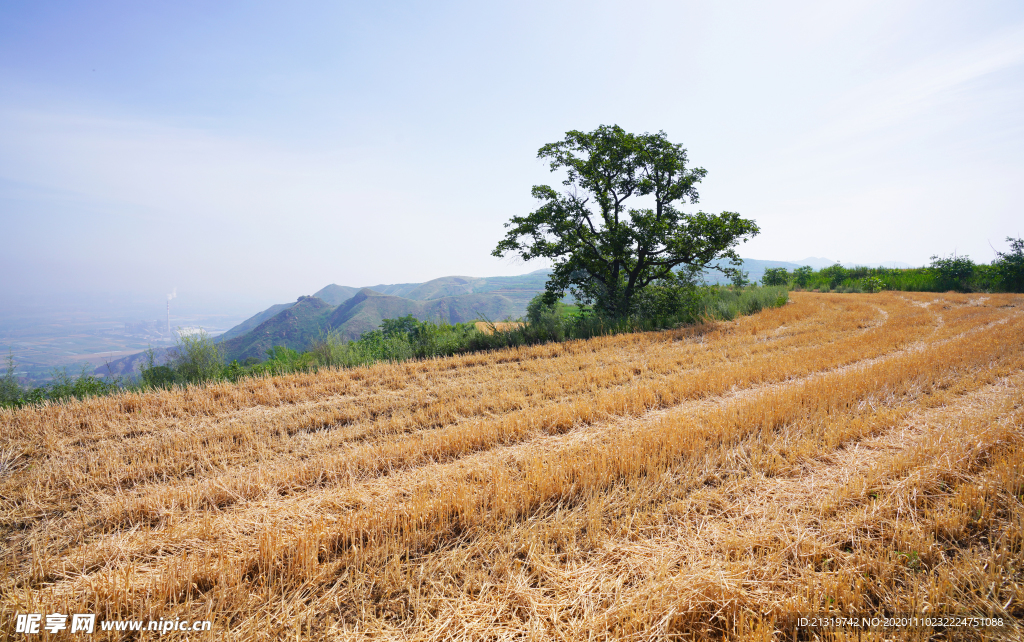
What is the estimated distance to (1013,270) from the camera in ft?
89.0

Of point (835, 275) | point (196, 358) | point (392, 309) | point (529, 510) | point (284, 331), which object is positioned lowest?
point (284, 331)

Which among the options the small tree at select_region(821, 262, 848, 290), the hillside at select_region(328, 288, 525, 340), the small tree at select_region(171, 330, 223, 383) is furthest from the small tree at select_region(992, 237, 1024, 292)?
the hillside at select_region(328, 288, 525, 340)

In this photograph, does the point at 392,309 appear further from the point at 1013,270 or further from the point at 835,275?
the point at 1013,270

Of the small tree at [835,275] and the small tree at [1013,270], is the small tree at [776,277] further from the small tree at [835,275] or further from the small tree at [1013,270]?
the small tree at [1013,270]

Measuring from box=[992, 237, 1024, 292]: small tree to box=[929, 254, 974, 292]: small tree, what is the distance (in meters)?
1.70

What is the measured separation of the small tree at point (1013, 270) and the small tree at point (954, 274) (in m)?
1.70

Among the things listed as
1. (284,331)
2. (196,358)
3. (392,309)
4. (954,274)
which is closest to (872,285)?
(954,274)

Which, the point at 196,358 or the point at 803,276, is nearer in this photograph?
the point at 196,358

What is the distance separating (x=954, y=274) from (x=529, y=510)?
45.6 metres

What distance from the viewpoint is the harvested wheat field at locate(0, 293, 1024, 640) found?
2.40 m

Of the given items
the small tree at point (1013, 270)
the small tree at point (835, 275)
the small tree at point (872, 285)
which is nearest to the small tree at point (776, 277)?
the small tree at point (835, 275)

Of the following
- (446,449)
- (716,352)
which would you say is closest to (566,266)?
(716,352)

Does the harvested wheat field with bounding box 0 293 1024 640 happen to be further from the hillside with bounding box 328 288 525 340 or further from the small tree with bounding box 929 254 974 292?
the hillside with bounding box 328 288 525 340

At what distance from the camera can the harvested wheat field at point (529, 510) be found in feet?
7.86
